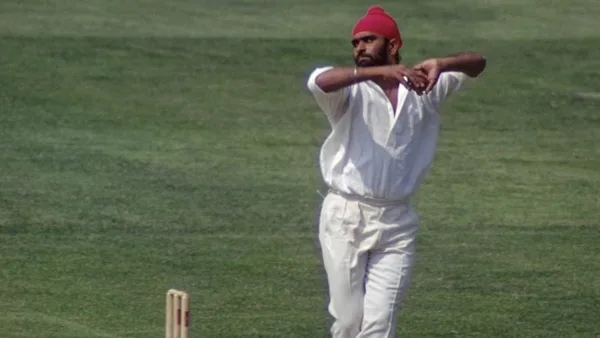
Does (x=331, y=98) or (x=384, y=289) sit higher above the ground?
(x=331, y=98)

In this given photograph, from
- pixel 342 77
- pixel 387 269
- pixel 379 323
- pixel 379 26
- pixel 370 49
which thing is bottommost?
pixel 379 323

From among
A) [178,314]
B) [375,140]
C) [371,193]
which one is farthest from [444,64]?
[178,314]

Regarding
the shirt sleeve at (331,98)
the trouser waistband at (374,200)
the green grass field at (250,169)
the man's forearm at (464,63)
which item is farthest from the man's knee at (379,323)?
the green grass field at (250,169)

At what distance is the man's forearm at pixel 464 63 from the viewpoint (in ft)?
21.6

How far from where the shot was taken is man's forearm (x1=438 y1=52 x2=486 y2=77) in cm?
658

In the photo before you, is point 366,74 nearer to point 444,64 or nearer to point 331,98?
point 331,98

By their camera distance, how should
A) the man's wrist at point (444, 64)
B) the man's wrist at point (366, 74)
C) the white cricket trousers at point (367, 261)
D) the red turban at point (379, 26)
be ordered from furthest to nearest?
the white cricket trousers at point (367, 261) → the red turban at point (379, 26) → the man's wrist at point (444, 64) → the man's wrist at point (366, 74)

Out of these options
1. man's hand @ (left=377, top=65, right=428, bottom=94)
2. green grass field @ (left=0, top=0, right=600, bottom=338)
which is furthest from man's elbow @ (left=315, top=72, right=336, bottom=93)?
green grass field @ (left=0, top=0, right=600, bottom=338)

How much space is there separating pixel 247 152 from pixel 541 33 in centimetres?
611

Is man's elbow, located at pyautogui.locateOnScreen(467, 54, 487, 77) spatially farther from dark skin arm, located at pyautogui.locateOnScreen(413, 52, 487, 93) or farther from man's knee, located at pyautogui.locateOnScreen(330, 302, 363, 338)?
man's knee, located at pyautogui.locateOnScreen(330, 302, 363, 338)

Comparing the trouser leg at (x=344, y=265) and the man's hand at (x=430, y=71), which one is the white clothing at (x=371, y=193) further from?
the man's hand at (x=430, y=71)

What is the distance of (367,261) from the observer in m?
6.88

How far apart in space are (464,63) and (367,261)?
41.6 inches

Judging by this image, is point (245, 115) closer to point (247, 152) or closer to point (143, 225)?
point (247, 152)
